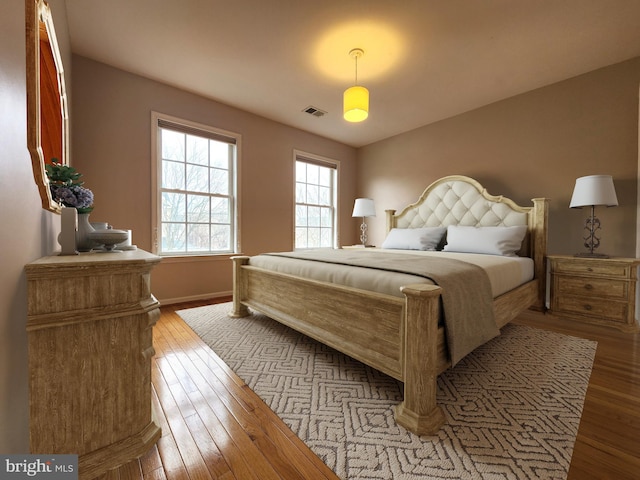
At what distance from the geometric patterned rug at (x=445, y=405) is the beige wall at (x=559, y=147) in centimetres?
152

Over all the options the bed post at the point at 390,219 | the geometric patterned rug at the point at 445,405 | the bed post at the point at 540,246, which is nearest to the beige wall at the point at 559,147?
the bed post at the point at 540,246

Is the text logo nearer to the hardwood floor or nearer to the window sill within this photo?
the hardwood floor

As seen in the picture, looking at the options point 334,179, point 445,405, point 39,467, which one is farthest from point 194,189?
point 445,405

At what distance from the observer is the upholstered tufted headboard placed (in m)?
2.97

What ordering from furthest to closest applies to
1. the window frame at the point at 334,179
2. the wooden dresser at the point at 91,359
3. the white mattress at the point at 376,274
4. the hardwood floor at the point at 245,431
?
the window frame at the point at 334,179 < the white mattress at the point at 376,274 < the hardwood floor at the point at 245,431 < the wooden dresser at the point at 91,359

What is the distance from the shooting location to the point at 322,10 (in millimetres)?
2119

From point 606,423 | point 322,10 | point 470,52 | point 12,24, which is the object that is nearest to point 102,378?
point 12,24

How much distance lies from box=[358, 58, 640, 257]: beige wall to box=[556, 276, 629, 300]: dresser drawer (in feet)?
1.68

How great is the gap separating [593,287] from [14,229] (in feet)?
13.3

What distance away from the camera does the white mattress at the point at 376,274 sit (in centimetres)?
148

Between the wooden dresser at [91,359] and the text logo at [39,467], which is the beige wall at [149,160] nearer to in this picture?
the wooden dresser at [91,359]

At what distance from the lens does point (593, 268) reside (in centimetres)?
260

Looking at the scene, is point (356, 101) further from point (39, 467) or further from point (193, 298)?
point (193, 298)

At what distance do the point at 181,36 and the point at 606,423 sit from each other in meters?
3.96
